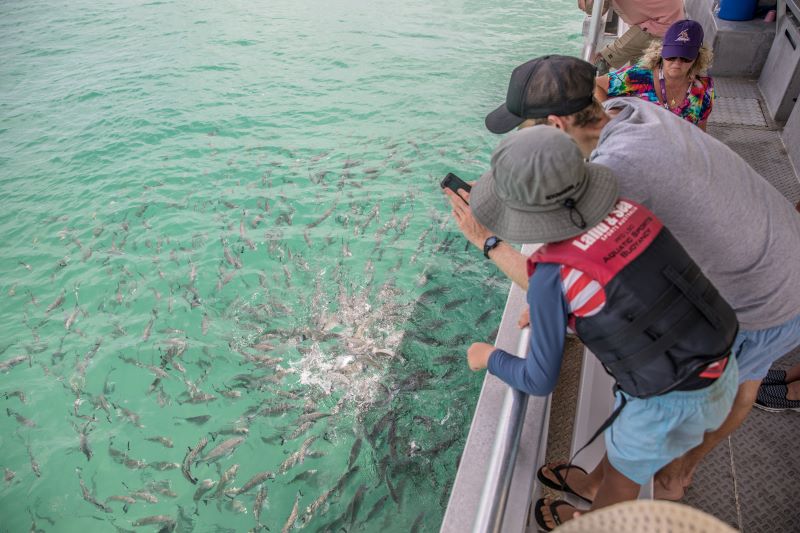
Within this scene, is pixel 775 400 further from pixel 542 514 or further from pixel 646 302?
pixel 646 302

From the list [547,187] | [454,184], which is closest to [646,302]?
[547,187]

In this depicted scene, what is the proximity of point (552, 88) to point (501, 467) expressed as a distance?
4.76 feet

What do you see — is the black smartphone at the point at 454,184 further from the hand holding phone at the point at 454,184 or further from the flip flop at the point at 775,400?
the flip flop at the point at 775,400

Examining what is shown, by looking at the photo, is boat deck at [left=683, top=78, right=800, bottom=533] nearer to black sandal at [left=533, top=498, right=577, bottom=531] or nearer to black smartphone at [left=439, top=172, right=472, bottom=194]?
black sandal at [left=533, top=498, right=577, bottom=531]

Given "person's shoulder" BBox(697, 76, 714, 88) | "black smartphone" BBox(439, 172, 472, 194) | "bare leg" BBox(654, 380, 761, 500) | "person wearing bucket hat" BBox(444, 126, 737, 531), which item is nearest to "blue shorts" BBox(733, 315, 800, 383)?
"bare leg" BBox(654, 380, 761, 500)

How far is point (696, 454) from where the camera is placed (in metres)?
2.36

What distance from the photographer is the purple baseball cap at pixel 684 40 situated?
3.10 metres

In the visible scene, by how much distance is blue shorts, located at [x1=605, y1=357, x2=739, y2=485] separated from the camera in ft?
5.30

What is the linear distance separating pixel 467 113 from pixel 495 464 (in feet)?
30.5

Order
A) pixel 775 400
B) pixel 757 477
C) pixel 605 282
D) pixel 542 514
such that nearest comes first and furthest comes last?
pixel 605 282, pixel 542 514, pixel 757 477, pixel 775 400

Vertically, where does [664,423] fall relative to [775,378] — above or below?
above

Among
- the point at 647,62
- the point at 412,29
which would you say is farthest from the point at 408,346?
the point at 412,29

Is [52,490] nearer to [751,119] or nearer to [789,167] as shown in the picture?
[789,167]

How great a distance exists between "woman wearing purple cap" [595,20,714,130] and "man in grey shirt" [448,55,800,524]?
1.50 m
